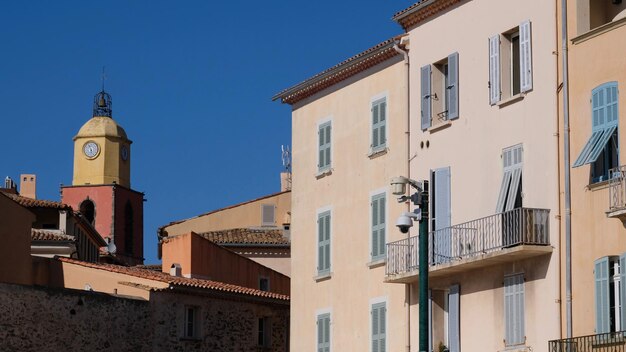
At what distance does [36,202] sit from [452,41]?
92.8 feet

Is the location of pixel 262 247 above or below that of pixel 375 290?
above

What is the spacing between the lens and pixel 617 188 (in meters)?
34.7

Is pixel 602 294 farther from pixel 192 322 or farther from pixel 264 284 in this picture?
pixel 264 284

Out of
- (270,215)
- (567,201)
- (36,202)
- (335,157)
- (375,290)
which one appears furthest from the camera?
(270,215)

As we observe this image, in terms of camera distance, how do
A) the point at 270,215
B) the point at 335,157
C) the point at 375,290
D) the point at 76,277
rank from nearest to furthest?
the point at 375,290 < the point at 335,157 < the point at 76,277 < the point at 270,215

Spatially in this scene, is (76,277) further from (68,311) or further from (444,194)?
(444,194)

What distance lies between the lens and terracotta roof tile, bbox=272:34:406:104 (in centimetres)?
4512

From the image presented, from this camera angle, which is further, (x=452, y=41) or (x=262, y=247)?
(x=262, y=247)

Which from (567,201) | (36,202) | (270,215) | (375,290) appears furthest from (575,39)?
(270,215)

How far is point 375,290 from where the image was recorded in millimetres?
45062

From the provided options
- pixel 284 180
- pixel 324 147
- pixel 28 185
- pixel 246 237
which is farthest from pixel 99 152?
pixel 324 147

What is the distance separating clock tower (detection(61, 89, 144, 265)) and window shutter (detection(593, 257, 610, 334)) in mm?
94073

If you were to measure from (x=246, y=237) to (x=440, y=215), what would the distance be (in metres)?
30.6

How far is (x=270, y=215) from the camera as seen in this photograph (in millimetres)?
78812
